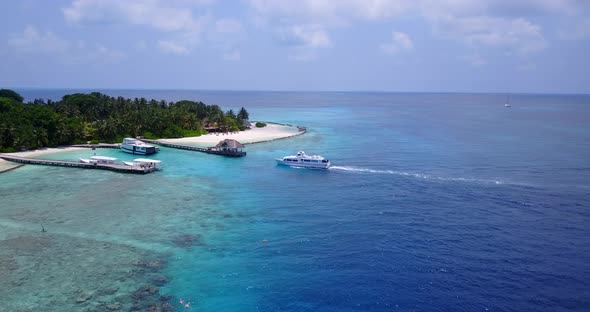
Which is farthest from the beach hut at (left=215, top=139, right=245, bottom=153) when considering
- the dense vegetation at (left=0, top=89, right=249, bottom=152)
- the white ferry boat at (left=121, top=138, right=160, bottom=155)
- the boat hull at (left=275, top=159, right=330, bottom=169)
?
the dense vegetation at (left=0, top=89, right=249, bottom=152)

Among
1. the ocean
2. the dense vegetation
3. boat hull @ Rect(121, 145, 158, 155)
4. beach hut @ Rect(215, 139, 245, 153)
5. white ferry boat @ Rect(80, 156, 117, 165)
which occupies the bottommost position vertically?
the ocean

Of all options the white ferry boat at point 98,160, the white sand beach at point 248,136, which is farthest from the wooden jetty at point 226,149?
the white ferry boat at point 98,160

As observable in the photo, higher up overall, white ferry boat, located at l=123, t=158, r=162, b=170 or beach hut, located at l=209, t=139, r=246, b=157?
beach hut, located at l=209, t=139, r=246, b=157

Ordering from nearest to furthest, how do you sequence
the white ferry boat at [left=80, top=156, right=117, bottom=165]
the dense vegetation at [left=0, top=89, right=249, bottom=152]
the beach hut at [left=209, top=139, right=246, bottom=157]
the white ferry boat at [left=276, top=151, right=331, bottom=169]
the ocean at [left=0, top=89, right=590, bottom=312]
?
the ocean at [left=0, top=89, right=590, bottom=312] → the white ferry boat at [left=80, top=156, right=117, bottom=165] → the white ferry boat at [left=276, top=151, right=331, bottom=169] → the dense vegetation at [left=0, top=89, right=249, bottom=152] → the beach hut at [left=209, top=139, right=246, bottom=157]

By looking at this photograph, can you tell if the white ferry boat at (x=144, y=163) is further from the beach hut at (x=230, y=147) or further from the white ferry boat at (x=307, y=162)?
the white ferry boat at (x=307, y=162)

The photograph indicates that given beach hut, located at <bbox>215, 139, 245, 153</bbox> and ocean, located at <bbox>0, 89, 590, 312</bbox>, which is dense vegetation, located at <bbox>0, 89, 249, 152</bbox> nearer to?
ocean, located at <bbox>0, 89, 590, 312</bbox>

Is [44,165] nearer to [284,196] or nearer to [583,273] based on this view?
[284,196]
